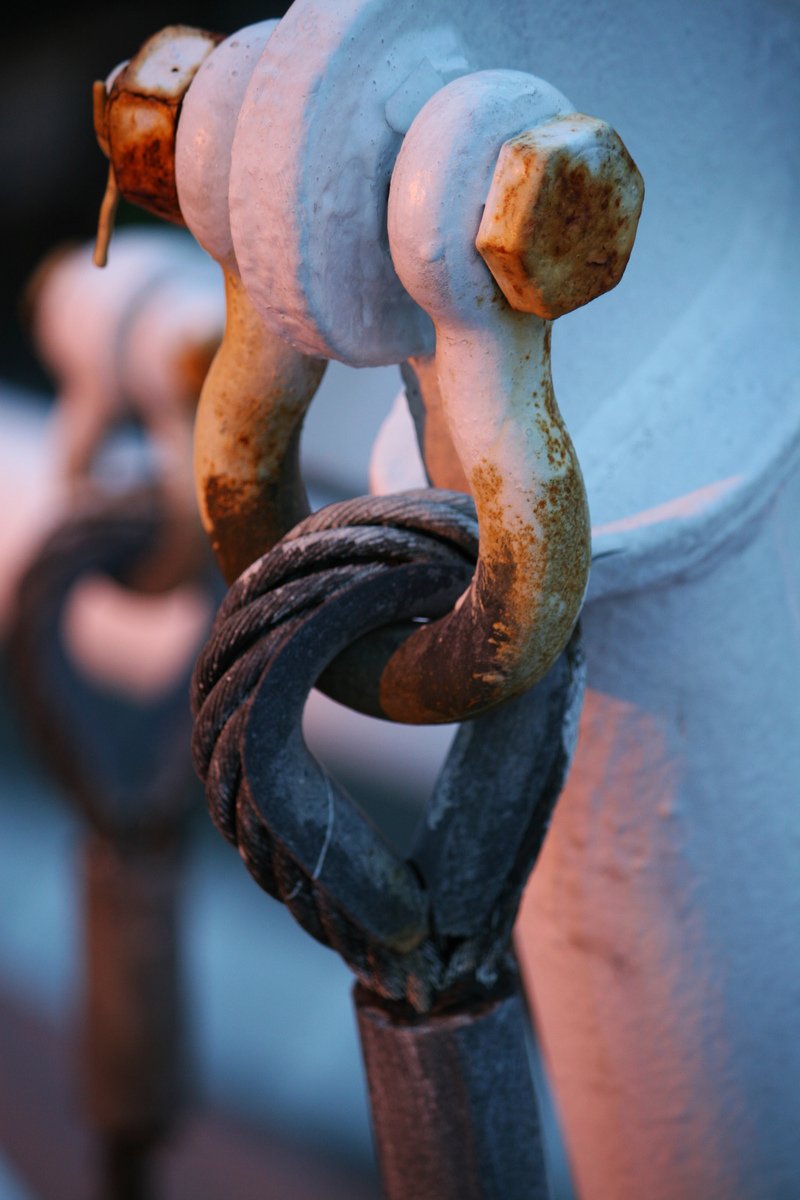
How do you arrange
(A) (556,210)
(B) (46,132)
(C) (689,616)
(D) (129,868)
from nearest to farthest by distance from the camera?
1. (A) (556,210)
2. (C) (689,616)
3. (D) (129,868)
4. (B) (46,132)

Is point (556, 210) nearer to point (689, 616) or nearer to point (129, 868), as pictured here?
point (689, 616)

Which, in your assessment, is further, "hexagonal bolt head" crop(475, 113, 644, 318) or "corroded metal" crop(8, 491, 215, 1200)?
"corroded metal" crop(8, 491, 215, 1200)

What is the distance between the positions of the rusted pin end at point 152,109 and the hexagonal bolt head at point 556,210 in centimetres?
10

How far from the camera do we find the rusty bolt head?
1.16 feet

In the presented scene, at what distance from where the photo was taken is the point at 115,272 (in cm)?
87

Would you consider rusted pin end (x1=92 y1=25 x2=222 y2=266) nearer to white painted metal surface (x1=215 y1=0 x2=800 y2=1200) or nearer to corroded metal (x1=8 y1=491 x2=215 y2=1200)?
white painted metal surface (x1=215 y1=0 x2=800 y2=1200)

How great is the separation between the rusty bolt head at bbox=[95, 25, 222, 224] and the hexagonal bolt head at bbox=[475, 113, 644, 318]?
0.10 m

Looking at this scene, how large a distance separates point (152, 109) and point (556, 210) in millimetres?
122

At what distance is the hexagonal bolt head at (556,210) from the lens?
0.29 meters

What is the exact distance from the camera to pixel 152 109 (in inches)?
14.0

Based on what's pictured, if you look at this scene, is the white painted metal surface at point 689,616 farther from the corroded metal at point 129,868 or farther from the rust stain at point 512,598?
the corroded metal at point 129,868

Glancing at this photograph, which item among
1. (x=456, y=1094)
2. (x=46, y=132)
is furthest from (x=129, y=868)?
(x=46, y=132)

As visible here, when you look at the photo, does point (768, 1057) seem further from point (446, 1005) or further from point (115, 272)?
point (115, 272)

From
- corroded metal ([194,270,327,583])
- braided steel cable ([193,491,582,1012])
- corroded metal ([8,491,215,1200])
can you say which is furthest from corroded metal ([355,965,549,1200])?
corroded metal ([8,491,215,1200])
